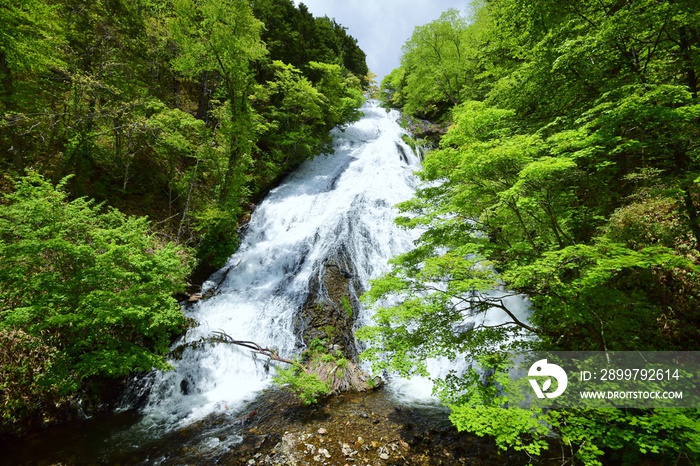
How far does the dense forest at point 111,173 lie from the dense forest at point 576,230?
4962mm

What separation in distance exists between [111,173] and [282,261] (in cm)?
731

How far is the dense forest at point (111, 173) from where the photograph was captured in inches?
191

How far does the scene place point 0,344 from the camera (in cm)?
497

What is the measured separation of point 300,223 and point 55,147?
8629 mm

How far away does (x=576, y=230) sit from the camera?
5617mm

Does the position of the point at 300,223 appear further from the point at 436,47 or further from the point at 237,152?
the point at 436,47

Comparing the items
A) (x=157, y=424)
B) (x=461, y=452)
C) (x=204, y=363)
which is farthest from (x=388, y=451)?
(x=204, y=363)

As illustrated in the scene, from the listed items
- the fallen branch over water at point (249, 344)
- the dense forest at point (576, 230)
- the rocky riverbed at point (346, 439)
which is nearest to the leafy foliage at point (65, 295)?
the fallen branch over water at point (249, 344)

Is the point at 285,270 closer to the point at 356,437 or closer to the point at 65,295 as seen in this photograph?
the point at 65,295

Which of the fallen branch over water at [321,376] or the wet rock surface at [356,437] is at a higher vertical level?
the fallen branch over water at [321,376]

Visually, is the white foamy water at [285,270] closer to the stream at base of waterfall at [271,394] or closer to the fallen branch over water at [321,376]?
the stream at base of waterfall at [271,394]
